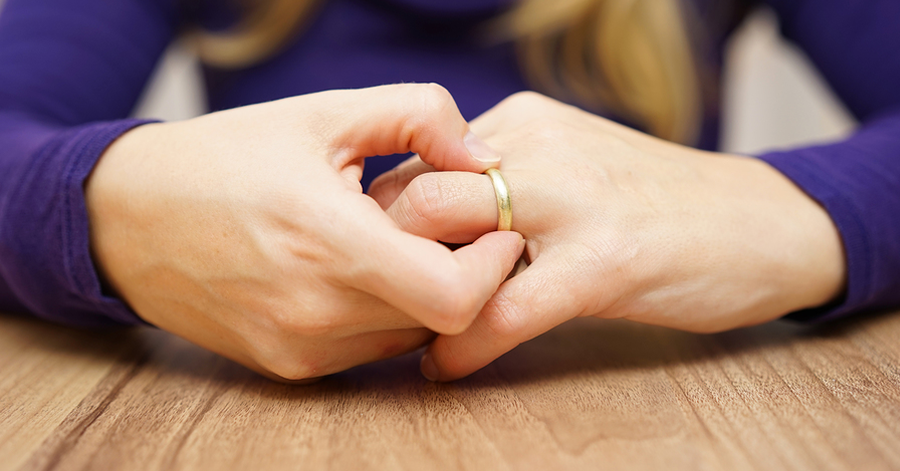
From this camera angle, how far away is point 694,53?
854 mm

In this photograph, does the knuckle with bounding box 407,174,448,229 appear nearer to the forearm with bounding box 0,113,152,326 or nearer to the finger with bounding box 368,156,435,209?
the finger with bounding box 368,156,435,209

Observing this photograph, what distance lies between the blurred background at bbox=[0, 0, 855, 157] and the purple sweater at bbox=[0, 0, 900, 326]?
3.25 feet

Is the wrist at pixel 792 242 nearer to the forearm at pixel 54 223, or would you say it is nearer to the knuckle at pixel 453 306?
the knuckle at pixel 453 306

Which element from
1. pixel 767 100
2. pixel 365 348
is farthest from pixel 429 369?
pixel 767 100

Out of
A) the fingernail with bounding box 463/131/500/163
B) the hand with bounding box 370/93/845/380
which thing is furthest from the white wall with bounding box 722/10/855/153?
the fingernail with bounding box 463/131/500/163

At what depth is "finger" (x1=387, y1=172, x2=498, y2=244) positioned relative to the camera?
0.43 metres

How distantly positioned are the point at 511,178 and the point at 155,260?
0.29m

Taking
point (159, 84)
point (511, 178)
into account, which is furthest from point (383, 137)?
point (159, 84)

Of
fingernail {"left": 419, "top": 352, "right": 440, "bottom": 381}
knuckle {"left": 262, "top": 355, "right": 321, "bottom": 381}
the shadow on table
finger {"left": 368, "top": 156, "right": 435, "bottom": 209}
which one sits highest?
finger {"left": 368, "top": 156, "right": 435, "bottom": 209}

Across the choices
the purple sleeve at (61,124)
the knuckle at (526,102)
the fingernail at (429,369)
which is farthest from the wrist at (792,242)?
the purple sleeve at (61,124)

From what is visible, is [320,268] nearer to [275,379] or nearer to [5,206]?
[275,379]

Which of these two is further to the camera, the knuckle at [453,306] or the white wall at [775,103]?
the white wall at [775,103]

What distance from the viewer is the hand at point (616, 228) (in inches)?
17.3

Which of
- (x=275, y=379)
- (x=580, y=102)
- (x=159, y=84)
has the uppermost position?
(x=580, y=102)
